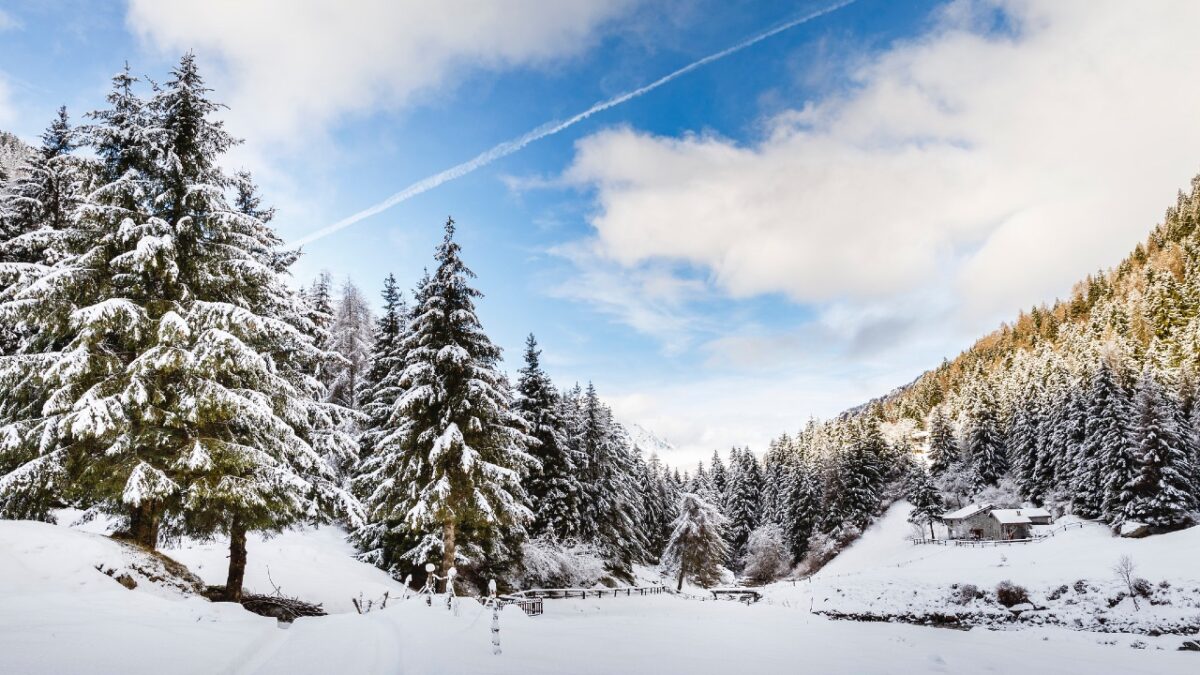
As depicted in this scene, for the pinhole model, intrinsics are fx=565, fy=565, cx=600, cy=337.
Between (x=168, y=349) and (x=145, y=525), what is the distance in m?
4.97

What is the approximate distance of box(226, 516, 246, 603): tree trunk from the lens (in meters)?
14.7

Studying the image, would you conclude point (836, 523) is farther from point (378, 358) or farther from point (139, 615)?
point (139, 615)

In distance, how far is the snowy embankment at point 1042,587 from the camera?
29.1m

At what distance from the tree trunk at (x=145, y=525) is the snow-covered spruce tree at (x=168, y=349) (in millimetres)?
40

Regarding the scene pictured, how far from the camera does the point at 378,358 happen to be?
29.7 m

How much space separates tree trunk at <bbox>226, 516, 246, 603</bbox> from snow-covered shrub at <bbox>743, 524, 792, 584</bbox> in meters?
63.1

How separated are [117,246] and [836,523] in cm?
7281

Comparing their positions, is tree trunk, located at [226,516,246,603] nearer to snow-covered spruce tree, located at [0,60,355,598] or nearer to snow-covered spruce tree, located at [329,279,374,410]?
snow-covered spruce tree, located at [0,60,355,598]

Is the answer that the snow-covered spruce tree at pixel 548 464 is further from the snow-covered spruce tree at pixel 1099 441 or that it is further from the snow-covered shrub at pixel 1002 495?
the snow-covered shrub at pixel 1002 495

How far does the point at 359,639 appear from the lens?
1044cm

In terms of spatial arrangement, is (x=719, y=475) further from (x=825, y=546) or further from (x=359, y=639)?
(x=359, y=639)

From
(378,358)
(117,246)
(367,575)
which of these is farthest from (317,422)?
(378,358)

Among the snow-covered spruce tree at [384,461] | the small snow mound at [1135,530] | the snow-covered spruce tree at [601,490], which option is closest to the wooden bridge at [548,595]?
the snow-covered spruce tree at [601,490]

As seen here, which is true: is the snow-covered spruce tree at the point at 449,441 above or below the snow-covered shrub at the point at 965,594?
above
